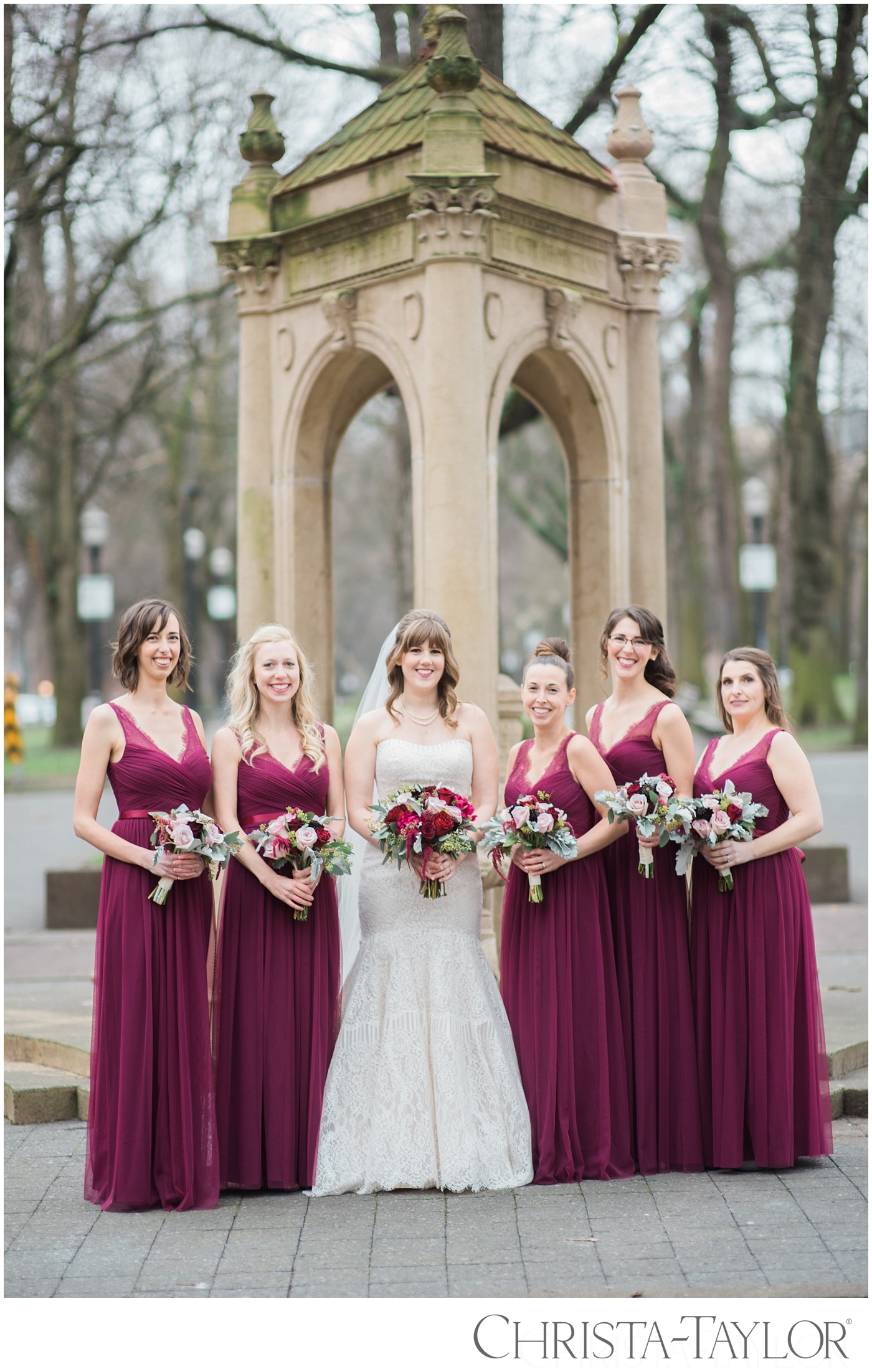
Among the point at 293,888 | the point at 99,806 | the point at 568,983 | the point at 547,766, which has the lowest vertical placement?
the point at 568,983

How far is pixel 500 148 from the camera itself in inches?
305

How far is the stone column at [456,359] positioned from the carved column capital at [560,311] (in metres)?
0.66

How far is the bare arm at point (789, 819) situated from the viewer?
529 cm

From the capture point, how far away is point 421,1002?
17.2ft

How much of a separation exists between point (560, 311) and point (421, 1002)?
446cm

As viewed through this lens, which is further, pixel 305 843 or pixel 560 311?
pixel 560 311

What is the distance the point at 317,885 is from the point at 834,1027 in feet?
10.4

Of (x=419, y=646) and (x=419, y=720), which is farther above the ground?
(x=419, y=646)

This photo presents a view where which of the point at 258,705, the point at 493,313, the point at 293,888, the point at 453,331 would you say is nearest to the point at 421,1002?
the point at 293,888

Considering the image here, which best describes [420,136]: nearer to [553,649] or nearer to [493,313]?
[493,313]

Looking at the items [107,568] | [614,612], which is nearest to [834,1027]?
[614,612]

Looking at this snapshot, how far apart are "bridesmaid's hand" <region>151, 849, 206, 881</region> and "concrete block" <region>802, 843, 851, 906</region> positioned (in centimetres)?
722

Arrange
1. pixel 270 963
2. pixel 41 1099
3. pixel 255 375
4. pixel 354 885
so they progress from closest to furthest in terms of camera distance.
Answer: pixel 270 963
pixel 354 885
pixel 41 1099
pixel 255 375

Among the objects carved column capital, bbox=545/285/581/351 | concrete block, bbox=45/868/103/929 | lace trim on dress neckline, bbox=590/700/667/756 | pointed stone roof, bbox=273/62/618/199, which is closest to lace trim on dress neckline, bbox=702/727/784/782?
lace trim on dress neckline, bbox=590/700/667/756
